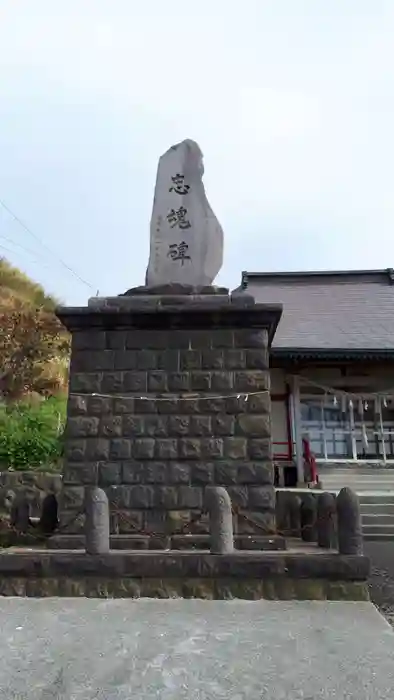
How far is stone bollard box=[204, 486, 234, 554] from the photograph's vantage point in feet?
14.8

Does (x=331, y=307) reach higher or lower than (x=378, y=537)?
higher

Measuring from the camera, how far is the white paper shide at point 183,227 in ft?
20.8

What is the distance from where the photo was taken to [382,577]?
622 centimetres

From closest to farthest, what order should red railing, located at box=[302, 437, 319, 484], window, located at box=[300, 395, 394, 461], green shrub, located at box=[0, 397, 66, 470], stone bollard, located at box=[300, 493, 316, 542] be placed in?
stone bollard, located at box=[300, 493, 316, 542] → green shrub, located at box=[0, 397, 66, 470] → red railing, located at box=[302, 437, 319, 484] → window, located at box=[300, 395, 394, 461]

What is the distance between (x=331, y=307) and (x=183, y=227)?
12.3 meters

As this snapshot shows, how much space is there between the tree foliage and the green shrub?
188 cm

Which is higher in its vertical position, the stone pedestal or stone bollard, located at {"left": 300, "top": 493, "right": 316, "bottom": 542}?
the stone pedestal

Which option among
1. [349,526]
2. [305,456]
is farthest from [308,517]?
[305,456]

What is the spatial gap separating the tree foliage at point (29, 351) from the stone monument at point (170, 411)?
27.9ft

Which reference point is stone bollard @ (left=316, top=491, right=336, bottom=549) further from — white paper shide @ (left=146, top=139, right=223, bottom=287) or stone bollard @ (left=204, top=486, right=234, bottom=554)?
white paper shide @ (left=146, top=139, right=223, bottom=287)

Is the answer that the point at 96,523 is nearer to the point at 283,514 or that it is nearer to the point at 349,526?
the point at 349,526

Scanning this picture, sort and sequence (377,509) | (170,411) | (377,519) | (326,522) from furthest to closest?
1. (377,509)
2. (377,519)
3. (170,411)
4. (326,522)

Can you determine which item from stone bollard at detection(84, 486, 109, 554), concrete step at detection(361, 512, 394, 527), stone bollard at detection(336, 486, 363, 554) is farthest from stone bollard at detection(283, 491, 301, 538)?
concrete step at detection(361, 512, 394, 527)

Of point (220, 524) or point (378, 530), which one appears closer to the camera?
point (220, 524)
